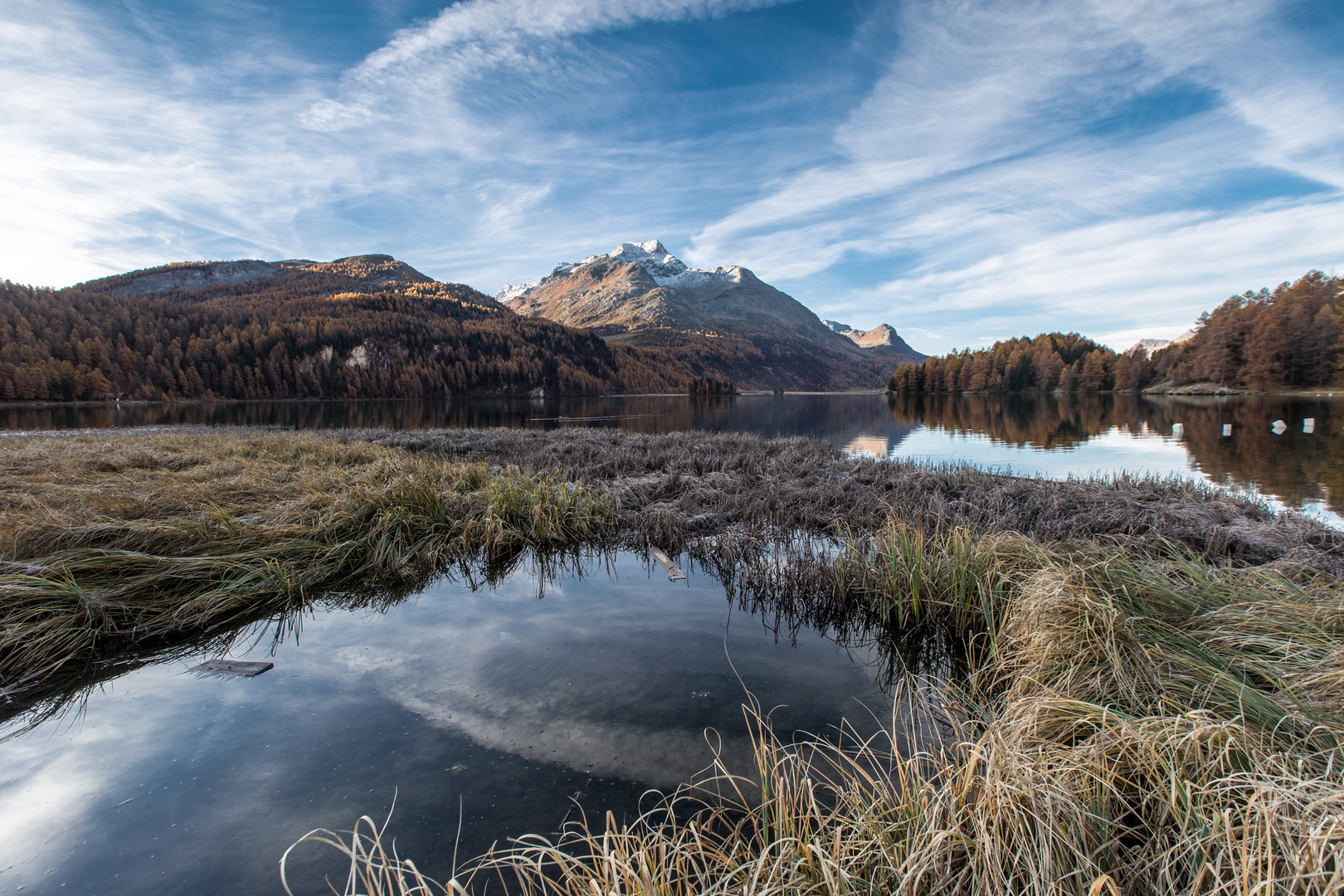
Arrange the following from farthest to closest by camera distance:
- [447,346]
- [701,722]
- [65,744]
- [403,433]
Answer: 1. [447,346]
2. [403,433]
3. [701,722]
4. [65,744]

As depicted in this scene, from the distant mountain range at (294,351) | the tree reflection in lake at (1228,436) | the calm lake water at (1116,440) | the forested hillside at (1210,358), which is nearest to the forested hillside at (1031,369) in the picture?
the forested hillside at (1210,358)

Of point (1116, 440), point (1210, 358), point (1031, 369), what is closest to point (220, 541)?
point (1116, 440)

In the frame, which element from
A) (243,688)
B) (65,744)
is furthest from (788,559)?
(65,744)

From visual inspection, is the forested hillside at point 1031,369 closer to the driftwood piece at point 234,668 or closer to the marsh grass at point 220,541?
the marsh grass at point 220,541

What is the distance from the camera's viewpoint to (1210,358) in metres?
61.9

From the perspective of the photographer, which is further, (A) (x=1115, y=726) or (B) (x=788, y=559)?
(B) (x=788, y=559)

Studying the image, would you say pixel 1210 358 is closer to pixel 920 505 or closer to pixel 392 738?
pixel 920 505

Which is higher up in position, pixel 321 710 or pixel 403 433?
pixel 403 433

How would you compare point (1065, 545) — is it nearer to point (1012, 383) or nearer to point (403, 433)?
point (403, 433)

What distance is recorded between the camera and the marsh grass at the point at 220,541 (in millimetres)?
4105

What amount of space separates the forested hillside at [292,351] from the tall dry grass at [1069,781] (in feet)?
314

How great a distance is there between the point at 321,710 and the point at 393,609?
68.1 inches

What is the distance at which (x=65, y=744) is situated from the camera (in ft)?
10.2

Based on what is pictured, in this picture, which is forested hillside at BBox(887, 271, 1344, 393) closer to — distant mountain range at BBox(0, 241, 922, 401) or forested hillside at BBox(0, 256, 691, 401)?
forested hillside at BBox(0, 256, 691, 401)
